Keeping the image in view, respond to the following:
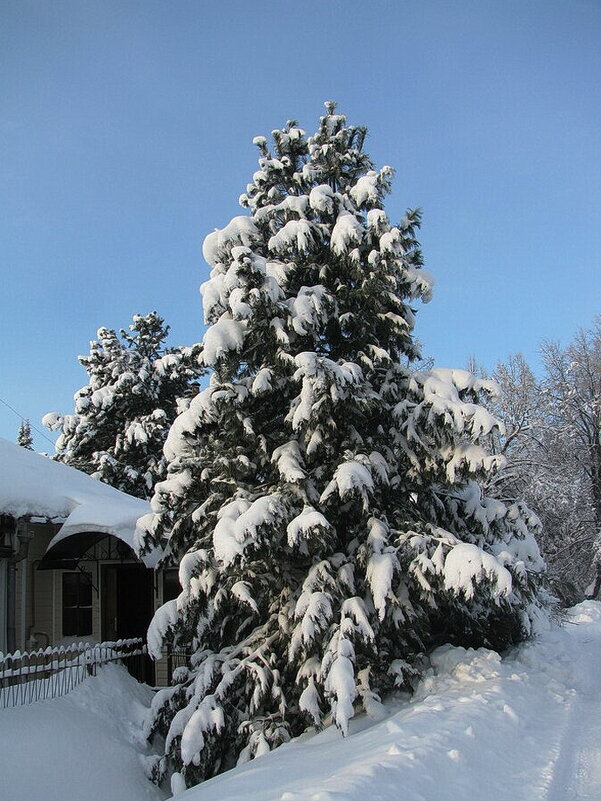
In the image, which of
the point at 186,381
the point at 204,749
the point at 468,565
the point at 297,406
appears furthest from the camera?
the point at 186,381

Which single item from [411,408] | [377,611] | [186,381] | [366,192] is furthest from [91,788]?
[186,381]

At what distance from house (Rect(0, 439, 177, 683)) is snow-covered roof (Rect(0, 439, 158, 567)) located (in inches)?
0.7

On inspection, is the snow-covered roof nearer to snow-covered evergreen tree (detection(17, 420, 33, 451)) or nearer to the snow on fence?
the snow on fence

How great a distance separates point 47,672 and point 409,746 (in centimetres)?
571

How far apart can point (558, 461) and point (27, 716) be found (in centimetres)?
2252

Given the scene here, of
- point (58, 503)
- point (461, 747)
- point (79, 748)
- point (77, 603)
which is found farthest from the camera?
point (77, 603)

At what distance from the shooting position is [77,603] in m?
13.4

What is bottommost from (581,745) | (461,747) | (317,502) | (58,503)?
(581,745)

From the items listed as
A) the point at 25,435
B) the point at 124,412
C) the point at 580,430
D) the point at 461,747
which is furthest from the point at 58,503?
the point at 25,435

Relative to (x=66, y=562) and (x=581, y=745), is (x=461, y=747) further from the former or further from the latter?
(x=66, y=562)

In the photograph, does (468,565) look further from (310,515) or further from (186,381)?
(186,381)

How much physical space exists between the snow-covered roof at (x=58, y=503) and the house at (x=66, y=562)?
2 cm

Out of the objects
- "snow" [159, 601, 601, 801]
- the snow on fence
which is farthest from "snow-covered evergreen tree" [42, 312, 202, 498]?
"snow" [159, 601, 601, 801]

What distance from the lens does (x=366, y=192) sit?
10.1m
